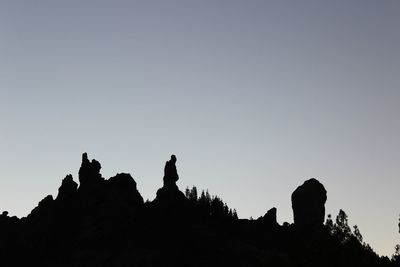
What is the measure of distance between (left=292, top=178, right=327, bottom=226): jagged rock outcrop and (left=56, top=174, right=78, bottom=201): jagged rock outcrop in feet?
222

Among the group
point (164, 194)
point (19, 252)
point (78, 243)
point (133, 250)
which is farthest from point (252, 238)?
point (19, 252)

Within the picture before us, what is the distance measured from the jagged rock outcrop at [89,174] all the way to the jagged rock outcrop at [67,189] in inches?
101

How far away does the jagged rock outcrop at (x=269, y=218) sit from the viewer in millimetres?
174500

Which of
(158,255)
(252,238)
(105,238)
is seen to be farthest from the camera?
(252,238)

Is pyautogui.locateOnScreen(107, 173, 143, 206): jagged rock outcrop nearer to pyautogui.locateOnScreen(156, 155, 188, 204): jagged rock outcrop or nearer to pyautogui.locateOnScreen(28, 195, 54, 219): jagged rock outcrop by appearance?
pyautogui.locateOnScreen(156, 155, 188, 204): jagged rock outcrop

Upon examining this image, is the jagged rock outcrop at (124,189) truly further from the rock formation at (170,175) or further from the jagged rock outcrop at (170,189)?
the rock formation at (170,175)

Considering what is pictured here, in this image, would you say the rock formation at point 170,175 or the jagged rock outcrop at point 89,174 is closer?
the rock formation at point 170,175

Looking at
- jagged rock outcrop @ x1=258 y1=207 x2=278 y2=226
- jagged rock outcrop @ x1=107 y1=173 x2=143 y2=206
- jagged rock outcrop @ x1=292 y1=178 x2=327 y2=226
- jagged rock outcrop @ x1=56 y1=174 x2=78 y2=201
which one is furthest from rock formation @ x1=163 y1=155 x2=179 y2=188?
jagged rock outcrop @ x1=292 y1=178 x2=327 y2=226

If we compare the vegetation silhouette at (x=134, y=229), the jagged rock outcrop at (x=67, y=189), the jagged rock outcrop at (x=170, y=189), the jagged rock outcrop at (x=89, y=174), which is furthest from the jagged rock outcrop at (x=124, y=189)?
the jagged rock outcrop at (x=67, y=189)

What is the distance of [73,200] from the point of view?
156875mm

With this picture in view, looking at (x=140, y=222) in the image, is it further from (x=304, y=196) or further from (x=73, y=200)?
(x=304, y=196)

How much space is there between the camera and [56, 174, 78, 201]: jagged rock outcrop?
157 meters

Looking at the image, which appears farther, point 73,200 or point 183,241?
point 73,200

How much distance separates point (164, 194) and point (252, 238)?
31161 mm
